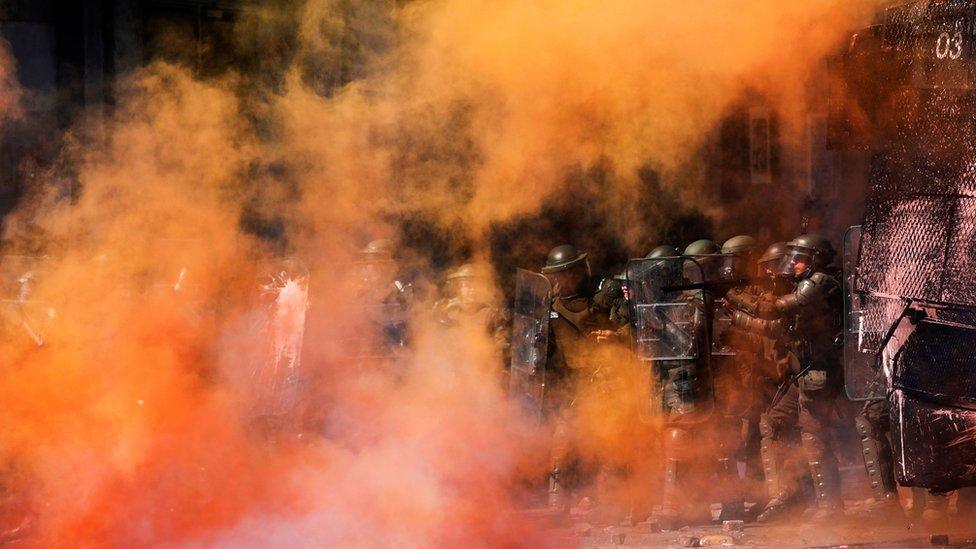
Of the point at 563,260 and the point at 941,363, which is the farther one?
the point at 563,260

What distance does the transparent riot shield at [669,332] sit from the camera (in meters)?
7.88

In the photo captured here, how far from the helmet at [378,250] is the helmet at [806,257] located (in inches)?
139

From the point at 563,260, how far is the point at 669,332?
1.35 m

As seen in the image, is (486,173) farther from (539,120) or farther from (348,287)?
(348,287)

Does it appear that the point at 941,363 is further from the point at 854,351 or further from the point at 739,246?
the point at 739,246

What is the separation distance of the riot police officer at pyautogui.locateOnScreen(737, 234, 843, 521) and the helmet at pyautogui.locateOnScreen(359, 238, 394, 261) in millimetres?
3323

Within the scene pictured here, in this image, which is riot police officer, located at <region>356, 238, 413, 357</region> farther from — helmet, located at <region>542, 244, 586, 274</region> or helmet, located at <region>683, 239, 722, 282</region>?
helmet, located at <region>683, 239, 722, 282</region>

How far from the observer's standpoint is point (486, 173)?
862 centimetres

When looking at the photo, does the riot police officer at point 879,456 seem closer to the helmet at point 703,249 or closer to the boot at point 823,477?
the boot at point 823,477

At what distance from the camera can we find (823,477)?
25.1ft

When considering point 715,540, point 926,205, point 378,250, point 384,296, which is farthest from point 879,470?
point 378,250

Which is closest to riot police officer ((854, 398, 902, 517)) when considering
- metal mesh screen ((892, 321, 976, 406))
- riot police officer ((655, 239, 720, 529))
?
riot police officer ((655, 239, 720, 529))

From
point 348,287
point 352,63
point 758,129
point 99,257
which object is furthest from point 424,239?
point 758,129

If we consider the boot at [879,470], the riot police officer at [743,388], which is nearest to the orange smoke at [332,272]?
the riot police officer at [743,388]
